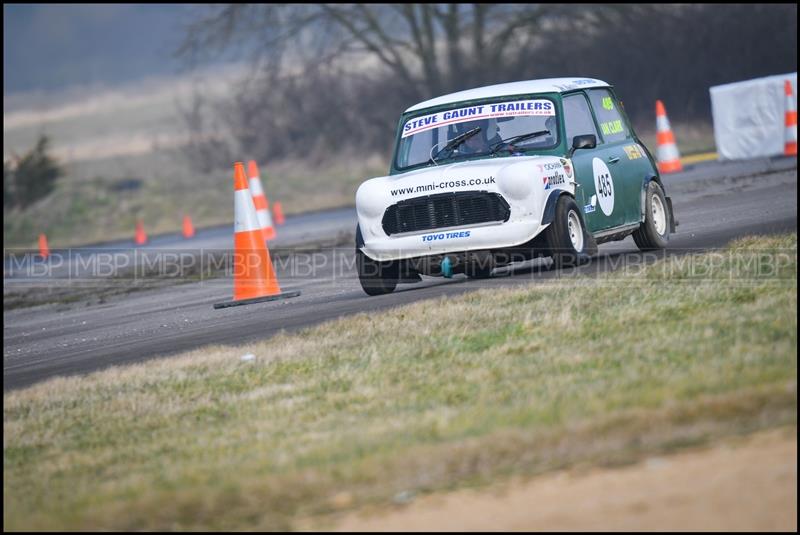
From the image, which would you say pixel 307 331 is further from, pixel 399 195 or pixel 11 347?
pixel 11 347

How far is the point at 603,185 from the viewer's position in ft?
38.0

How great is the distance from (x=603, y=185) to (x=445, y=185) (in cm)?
155

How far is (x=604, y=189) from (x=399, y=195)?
1797mm

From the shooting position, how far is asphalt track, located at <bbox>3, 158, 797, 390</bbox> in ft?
34.5

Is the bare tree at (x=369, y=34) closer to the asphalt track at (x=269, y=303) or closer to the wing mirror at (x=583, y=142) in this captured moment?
the asphalt track at (x=269, y=303)

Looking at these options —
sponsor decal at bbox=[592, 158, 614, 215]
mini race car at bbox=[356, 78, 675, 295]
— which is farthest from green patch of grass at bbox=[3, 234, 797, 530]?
sponsor decal at bbox=[592, 158, 614, 215]

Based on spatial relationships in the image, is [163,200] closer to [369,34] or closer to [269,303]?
[369,34]

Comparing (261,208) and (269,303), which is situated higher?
(261,208)

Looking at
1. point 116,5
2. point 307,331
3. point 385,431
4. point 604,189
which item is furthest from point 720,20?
point 116,5

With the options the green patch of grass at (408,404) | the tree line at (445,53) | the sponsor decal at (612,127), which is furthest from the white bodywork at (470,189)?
the tree line at (445,53)

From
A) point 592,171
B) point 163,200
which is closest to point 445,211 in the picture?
point 592,171

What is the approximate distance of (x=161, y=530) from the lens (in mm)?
5328

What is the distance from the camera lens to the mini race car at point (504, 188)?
10.6m

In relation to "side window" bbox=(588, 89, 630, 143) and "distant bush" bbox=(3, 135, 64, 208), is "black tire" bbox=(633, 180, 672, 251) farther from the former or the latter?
"distant bush" bbox=(3, 135, 64, 208)
